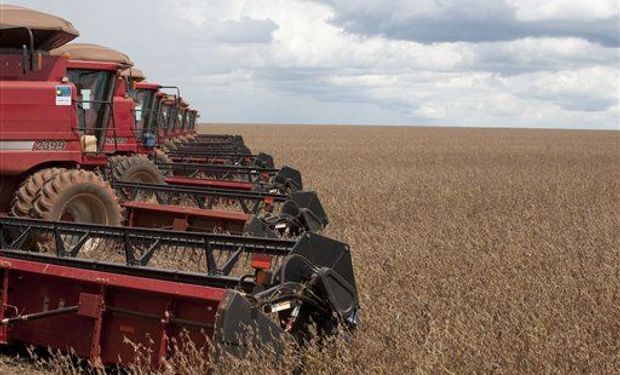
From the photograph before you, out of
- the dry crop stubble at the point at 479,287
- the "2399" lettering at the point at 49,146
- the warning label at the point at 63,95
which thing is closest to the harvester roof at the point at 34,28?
the warning label at the point at 63,95

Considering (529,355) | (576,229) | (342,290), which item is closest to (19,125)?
(342,290)

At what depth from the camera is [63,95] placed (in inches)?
282

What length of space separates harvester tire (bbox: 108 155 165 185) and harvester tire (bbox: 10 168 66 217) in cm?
308

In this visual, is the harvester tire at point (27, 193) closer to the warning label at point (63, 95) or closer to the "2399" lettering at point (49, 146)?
the "2399" lettering at point (49, 146)

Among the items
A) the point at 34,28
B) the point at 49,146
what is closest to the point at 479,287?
the point at 49,146

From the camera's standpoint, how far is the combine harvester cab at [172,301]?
3857mm

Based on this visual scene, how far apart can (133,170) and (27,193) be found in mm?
3482

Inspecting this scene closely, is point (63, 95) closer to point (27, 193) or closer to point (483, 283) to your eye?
point (27, 193)

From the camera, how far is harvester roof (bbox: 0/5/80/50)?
6902mm

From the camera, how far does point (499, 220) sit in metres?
9.18

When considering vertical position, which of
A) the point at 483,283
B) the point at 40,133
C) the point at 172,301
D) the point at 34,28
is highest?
→ the point at 34,28

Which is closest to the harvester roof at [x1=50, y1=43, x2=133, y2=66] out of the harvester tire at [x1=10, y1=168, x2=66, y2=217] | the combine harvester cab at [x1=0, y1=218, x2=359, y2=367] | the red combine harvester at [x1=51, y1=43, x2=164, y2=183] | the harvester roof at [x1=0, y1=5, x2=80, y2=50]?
the red combine harvester at [x1=51, y1=43, x2=164, y2=183]

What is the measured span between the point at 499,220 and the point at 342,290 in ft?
17.2

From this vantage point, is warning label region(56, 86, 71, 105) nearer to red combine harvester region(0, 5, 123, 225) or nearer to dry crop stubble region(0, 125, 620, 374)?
red combine harvester region(0, 5, 123, 225)
